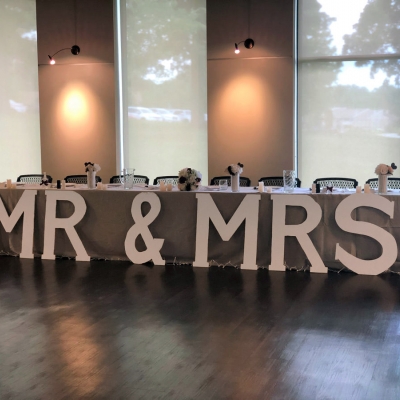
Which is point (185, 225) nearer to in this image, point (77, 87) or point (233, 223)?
point (233, 223)

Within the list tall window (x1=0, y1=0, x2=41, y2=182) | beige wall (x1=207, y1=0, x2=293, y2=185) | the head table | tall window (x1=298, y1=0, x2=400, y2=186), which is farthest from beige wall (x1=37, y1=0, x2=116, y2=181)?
tall window (x1=298, y1=0, x2=400, y2=186)

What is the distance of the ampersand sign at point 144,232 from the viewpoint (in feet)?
18.6

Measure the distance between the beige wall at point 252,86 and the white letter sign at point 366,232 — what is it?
312 cm

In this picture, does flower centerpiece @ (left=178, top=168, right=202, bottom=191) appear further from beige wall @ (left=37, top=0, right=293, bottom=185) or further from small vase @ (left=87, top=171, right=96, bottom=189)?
beige wall @ (left=37, top=0, right=293, bottom=185)

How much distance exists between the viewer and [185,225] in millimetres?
5727

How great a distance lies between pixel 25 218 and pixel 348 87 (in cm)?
523

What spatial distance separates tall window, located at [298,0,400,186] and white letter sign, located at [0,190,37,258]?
4.41 meters

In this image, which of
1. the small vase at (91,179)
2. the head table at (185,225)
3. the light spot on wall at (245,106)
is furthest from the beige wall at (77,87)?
the head table at (185,225)

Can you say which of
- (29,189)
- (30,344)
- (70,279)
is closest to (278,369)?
(30,344)

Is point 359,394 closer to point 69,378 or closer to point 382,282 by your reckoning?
point 69,378

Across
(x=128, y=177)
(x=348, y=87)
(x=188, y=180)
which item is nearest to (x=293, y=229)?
(x=188, y=180)

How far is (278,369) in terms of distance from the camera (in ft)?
10.0

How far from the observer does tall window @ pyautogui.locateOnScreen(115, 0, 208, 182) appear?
A: 29.0 feet

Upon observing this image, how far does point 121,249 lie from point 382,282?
2.76 m
